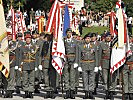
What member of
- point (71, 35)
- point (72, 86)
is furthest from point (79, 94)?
point (71, 35)

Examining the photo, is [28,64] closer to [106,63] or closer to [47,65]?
[47,65]

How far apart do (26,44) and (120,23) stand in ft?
8.91

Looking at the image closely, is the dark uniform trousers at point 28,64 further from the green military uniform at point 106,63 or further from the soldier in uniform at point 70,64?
the green military uniform at point 106,63

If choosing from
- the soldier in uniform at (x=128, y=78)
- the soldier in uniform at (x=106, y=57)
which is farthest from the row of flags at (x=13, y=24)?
the soldier in uniform at (x=128, y=78)

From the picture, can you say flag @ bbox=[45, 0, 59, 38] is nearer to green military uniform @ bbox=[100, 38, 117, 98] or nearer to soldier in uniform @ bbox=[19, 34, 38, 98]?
soldier in uniform @ bbox=[19, 34, 38, 98]

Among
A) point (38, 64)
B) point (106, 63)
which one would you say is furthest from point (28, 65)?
point (106, 63)

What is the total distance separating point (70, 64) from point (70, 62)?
0.06 meters

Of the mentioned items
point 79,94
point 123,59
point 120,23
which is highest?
point 120,23

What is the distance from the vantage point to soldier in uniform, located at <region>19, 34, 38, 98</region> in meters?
14.1

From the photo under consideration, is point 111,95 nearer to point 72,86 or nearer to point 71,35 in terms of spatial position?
point 72,86

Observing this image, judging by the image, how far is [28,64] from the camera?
14078 millimetres

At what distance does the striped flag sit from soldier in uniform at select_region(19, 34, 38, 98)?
61 centimetres

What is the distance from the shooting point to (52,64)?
1409 centimetres

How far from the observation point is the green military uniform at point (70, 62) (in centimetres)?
1405
